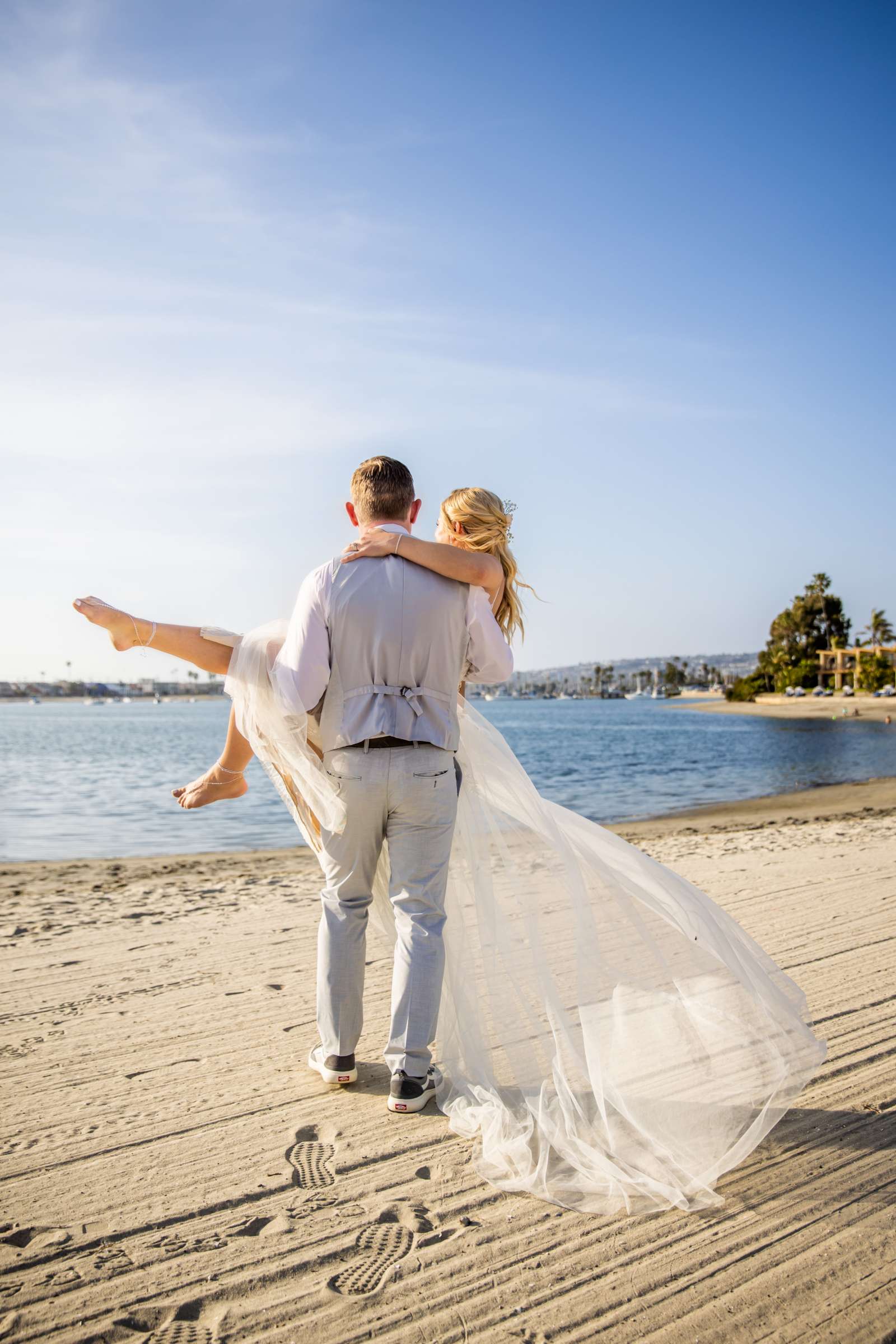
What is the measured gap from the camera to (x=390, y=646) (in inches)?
108

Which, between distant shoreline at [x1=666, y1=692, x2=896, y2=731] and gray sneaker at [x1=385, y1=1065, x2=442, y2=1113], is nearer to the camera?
gray sneaker at [x1=385, y1=1065, x2=442, y2=1113]

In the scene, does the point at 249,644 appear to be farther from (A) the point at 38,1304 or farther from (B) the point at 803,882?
(B) the point at 803,882

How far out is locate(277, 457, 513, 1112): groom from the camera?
9.09 ft

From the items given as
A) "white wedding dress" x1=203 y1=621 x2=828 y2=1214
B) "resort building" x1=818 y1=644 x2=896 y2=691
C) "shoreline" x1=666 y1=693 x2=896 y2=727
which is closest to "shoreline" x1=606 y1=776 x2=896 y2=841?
"white wedding dress" x1=203 y1=621 x2=828 y2=1214

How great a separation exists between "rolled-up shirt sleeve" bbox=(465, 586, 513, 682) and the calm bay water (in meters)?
9.99

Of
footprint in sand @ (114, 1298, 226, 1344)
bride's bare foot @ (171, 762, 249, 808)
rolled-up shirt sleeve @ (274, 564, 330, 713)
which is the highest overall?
rolled-up shirt sleeve @ (274, 564, 330, 713)

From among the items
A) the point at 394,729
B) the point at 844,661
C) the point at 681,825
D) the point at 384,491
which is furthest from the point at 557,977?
the point at 844,661

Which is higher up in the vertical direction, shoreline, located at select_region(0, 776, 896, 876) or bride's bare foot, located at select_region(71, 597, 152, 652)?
bride's bare foot, located at select_region(71, 597, 152, 652)

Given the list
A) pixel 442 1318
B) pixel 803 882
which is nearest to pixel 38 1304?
pixel 442 1318

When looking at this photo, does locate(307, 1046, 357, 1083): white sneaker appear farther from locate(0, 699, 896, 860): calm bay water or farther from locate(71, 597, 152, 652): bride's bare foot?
locate(0, 699, 896, 860): calm bay water

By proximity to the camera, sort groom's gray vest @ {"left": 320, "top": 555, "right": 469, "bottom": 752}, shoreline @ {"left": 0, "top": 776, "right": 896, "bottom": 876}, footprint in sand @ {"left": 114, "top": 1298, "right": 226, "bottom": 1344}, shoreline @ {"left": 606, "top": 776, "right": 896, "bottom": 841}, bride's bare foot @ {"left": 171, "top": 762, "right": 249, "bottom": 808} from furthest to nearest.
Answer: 1. shoreline @ {"left": 606, "top": 776, "right": 896, "bottom": 841}
2. shoreline @ {"left": 0, "top": 776, "right": 896, "bottom": 876}
3. bride's bare foot @ {"left": 171, "top": 762, "right": 249, "bottom": 808}
4. groom's gray vest @ {"left": 320, "top": 555, "right": 469, "bottom": 752}
5. footprint in sand @ {"left": 114, "top": 1298, "right": 226, "bottom": 1344}

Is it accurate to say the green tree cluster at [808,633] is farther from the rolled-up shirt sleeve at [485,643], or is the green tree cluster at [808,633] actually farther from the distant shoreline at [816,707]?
the rolled-up shirt sleeve at [485,643]

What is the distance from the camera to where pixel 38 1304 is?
1.89 metres

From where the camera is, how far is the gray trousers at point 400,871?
9.22 ft
